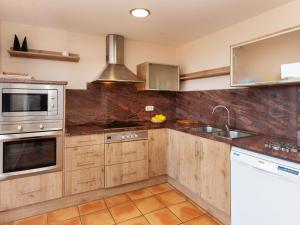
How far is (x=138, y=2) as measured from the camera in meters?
1.90

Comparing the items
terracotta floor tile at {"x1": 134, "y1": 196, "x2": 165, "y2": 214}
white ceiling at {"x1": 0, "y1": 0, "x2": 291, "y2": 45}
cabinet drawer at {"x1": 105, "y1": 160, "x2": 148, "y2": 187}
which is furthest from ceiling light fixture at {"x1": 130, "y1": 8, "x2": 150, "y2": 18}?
→ terracotta floor tile at {"x1": 134, "y1": 196, "x2": 165, "y2": 214}

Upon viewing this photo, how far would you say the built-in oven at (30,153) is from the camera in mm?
1918

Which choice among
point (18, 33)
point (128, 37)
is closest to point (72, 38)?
point (18, 33)

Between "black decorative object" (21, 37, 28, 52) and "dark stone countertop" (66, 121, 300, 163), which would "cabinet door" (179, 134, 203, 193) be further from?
"black decorative object" (21, 37, 28, 52)

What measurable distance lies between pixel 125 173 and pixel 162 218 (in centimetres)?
75

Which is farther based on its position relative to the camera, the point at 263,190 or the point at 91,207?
the point at 91,207

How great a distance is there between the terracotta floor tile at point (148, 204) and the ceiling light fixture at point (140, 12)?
7.37 feet

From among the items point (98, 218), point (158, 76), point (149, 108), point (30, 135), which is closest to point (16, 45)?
point (30, 135)

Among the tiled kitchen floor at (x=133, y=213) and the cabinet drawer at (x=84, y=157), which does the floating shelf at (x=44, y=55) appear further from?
the tiled kitchen floor at (x=133, y=213)

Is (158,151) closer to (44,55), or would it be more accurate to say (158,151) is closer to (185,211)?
(185,211)

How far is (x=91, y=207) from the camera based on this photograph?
7.36 ft

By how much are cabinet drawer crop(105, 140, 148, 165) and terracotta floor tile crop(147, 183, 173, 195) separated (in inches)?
18.0

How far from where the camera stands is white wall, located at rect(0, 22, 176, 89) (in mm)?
2404

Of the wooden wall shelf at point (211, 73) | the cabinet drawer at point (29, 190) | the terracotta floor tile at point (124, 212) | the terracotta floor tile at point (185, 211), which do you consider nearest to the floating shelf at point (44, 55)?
the cabinet drawer at point (29, 190)
